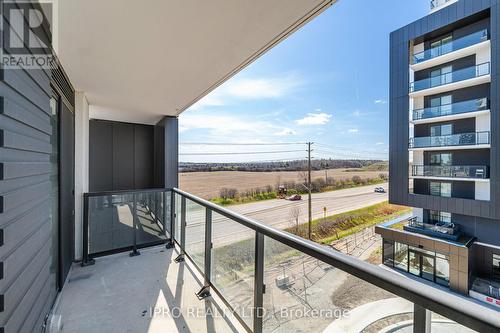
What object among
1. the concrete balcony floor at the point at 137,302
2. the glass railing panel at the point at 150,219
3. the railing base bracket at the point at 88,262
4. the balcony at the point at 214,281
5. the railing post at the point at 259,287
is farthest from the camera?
the glass railing panel at the point at 150,219

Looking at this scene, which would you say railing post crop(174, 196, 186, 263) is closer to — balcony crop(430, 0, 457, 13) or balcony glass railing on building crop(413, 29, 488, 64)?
balcony glass railing on building crop(413, 29, 488, 64)

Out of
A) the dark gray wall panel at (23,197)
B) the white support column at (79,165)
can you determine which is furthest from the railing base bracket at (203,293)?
the white support column at (79,165)

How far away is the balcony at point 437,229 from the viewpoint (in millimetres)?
7996

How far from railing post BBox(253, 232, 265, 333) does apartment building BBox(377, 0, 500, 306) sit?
9.20 meters

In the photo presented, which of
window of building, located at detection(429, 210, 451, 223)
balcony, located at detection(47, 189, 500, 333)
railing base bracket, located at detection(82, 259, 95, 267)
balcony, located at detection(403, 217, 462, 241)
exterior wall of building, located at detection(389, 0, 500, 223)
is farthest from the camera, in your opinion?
window of building, located at detection(429, 210, 451, 223)

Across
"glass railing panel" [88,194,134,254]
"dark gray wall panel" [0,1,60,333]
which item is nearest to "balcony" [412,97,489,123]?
"glass railing panel" [88,194,134,254]

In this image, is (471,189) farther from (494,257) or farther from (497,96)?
(497,96)

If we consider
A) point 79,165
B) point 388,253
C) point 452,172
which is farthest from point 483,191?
point 79,165

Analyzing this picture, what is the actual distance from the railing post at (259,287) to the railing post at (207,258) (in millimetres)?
814

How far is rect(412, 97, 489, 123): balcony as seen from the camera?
766cm

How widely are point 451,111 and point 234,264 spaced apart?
10621 millimetres

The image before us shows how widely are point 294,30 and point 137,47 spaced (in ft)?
4.18

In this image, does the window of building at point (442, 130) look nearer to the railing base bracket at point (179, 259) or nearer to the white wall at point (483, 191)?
the white wall at point (483, 191)

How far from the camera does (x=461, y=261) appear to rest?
7.16 meters
